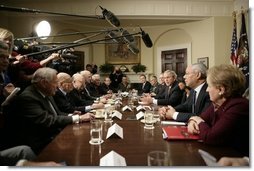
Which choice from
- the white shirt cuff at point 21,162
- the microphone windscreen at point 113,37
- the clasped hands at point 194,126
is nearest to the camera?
the white shirt cuff at point 21,162

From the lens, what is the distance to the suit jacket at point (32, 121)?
1.72 m

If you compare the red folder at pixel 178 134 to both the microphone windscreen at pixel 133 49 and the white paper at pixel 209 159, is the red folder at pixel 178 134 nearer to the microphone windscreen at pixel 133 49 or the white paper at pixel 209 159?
the white paper at pixel 209 159

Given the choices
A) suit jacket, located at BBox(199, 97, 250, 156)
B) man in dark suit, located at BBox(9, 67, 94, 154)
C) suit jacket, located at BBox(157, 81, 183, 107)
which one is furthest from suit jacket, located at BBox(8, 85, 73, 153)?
suit jacket, located at BBox(157, 81, 183, 107)

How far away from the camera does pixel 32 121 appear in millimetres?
1767

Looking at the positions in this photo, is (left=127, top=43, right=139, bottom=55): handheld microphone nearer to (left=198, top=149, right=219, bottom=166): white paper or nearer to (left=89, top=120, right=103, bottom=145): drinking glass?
(left=89, top=120, right=103, bottom=145): drinking glass

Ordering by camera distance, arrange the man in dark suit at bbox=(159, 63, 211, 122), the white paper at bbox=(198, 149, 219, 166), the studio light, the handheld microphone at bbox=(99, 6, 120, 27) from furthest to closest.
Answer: the man in dark suit at bbox=(159, 63, 211, 122) → the handheld microphone at bbox=(99, 6, 120, 27) → the studio light → the white paper at bbox=(198, 149, 219, 166)

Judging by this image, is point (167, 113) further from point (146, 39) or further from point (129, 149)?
point (129, 149)

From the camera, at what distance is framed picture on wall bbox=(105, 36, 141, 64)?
73.8 inches

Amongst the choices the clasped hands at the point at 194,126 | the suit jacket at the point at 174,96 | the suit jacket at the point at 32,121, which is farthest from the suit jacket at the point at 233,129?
the suit jacket at the point at 174,96

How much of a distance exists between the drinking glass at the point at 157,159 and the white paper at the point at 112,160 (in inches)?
4.5

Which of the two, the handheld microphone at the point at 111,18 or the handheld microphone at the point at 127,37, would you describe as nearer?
the handheld microphone at the point at 111,18

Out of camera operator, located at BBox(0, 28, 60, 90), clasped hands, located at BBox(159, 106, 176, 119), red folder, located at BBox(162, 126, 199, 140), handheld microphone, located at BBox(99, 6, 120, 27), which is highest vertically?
handheld microphone, located at BBox(99, 6, 120, 27)

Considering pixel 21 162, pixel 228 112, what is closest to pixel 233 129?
pixel 228 112

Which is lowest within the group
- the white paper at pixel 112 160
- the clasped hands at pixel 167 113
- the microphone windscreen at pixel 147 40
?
the white paper at pixel 112 160
